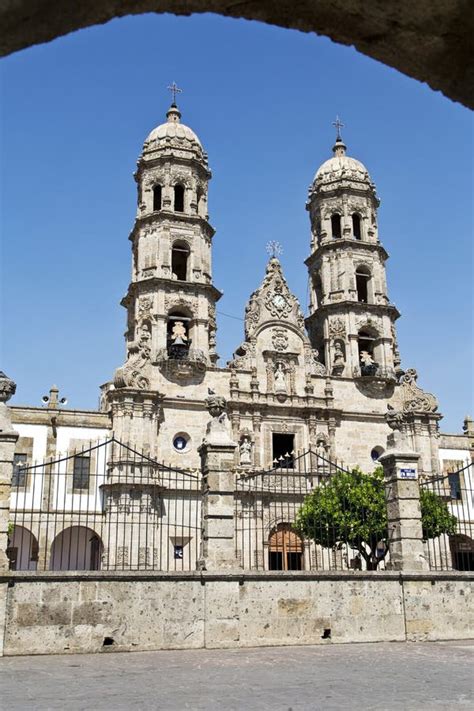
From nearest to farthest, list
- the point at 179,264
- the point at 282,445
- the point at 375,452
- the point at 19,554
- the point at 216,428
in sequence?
the point at 216,428 < the point at 19,554 < the point at 282,445 < the point at 375,452 < the point at 179,264

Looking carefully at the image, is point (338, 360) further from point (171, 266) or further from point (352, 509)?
point (352, 509)

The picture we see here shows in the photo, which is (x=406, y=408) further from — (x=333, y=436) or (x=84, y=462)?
(x=84, y=462)

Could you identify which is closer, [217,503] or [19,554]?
[217,503]

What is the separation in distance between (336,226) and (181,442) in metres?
14.4

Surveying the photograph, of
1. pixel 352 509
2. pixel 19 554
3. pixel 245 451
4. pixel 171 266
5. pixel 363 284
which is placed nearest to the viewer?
pixel 352 509

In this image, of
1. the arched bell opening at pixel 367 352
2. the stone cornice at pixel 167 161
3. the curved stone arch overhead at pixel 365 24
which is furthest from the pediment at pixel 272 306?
the curved stone arch overhead at pixel 365 24

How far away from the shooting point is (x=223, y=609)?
10.7 m

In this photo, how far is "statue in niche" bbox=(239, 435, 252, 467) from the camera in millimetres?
27294

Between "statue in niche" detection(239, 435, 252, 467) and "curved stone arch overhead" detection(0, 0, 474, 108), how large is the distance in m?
24.8

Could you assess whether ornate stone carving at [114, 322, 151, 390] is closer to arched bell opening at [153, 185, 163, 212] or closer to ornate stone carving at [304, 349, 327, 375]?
arched bell opening at [153, 185, 163, 212]

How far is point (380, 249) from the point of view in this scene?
33.9m

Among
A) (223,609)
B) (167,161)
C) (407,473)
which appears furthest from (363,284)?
(223,609)

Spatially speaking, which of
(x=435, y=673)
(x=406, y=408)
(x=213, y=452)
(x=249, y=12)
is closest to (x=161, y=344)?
(x=406, y=408)

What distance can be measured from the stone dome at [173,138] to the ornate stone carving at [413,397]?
14.3 meters
